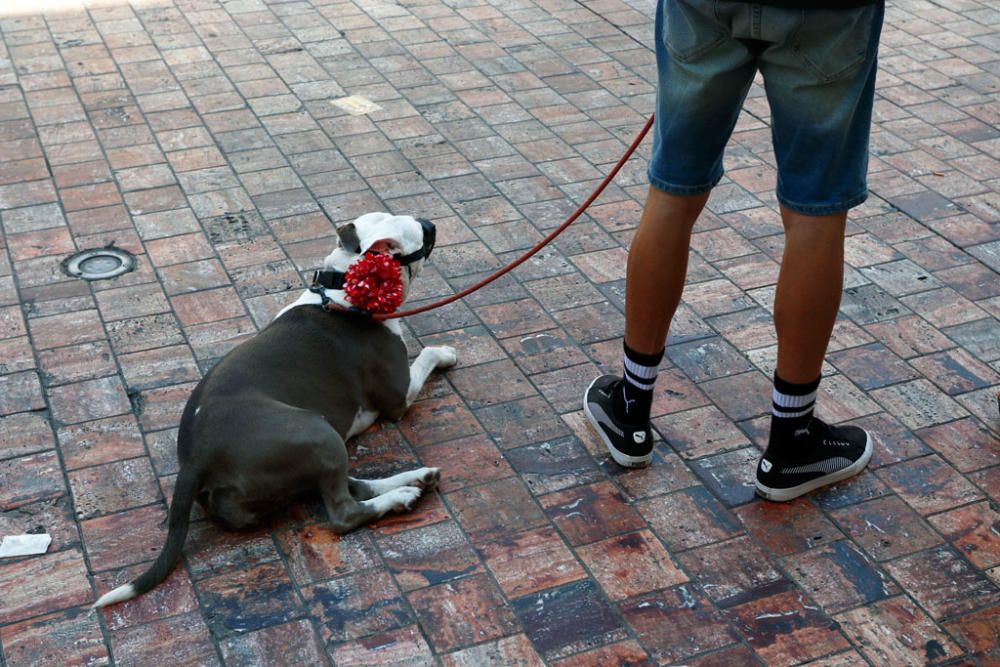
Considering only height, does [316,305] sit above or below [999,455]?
above

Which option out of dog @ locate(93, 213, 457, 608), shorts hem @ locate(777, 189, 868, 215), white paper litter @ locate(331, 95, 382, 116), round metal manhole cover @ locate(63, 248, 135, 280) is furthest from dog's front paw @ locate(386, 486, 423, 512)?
white paper litter @ locate(331, 95, 382, 116)

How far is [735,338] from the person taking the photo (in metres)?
4.06

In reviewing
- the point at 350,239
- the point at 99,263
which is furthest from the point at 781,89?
the point at 99,263

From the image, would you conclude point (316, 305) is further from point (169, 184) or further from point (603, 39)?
point (603, 39)

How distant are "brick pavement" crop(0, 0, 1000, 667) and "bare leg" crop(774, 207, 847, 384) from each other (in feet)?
1.55

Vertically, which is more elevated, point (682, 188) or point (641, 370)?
point (682, 188)

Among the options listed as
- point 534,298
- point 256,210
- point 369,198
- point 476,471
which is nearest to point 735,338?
point 534,298

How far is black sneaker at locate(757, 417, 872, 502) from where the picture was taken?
323cm

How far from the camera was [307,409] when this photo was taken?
3.25 metres

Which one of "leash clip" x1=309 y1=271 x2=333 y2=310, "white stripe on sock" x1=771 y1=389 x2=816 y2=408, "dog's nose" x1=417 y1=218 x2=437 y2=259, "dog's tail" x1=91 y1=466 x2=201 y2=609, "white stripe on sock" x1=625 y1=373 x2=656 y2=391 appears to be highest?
"dog's nose" x1=417 y1=218 x2=437 y2=259

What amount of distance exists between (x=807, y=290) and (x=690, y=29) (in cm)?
74

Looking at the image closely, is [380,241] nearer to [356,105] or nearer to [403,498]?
[403,498]

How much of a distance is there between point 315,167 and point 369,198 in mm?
435

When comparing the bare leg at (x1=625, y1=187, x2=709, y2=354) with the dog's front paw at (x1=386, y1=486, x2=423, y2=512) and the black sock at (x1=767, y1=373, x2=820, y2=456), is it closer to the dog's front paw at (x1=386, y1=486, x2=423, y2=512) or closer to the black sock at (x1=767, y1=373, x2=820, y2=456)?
the black sock at (x1=767, y1=373, x2=820, y2=456)
